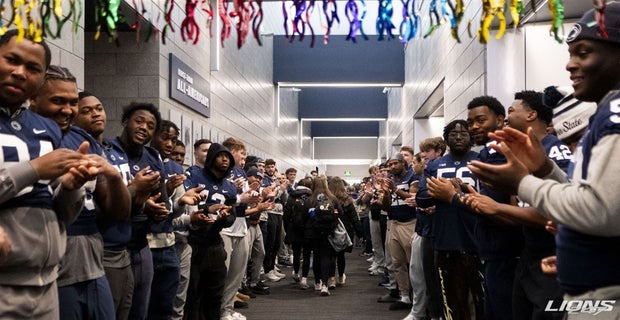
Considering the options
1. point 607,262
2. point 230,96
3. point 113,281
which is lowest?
point 113,281

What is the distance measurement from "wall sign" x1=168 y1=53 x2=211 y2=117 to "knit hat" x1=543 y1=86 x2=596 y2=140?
4680 mm

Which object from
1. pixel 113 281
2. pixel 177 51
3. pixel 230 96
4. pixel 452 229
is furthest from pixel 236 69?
pixel 113 281

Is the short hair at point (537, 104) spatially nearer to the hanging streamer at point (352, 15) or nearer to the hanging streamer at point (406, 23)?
the hanging streamer at point (406, 23)

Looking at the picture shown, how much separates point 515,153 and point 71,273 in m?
1.65

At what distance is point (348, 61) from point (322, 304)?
854 centimetres

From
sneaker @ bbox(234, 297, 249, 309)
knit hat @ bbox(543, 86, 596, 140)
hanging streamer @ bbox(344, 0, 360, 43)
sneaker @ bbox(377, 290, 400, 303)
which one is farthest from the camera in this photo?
sneaker @ bbox(377, 290, 400, 303)

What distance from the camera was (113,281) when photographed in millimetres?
2711

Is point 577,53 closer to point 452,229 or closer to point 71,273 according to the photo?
point 71,273

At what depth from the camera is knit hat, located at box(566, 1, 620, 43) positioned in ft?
5.00

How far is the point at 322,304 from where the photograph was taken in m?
6.25

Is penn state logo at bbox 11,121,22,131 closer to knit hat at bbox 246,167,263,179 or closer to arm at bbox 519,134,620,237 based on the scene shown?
arm at bbox 519,134,620,237

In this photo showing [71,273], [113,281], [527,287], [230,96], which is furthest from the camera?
[230,96]

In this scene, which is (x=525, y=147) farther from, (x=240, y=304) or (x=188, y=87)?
(x=188, y=87)

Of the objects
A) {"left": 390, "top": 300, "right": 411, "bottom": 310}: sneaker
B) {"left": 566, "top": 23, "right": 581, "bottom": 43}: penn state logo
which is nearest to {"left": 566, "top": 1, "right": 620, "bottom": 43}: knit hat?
{"left": 566, "top": 23, "right": 581, "bottom": 43}: penn state logo
